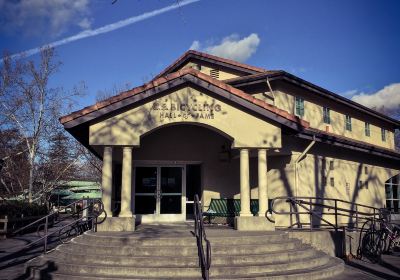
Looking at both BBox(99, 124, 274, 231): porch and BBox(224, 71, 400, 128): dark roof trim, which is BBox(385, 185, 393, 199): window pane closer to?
BBox(224, 71, 400, 128): dark roof trim

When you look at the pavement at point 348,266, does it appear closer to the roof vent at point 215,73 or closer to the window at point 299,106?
the window at point 299,106

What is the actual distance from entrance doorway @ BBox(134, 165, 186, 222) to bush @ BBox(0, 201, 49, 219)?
8415 millimetres

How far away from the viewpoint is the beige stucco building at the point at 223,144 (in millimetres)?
10547

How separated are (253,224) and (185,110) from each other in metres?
3.67

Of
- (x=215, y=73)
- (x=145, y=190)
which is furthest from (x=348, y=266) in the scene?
(x=215, y=73)

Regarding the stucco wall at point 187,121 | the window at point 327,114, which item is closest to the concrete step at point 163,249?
the stucco wall at point 187,121

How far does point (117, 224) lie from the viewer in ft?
33.2

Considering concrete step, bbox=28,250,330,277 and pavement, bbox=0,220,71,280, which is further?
pavement, bbox=0,220,71,280

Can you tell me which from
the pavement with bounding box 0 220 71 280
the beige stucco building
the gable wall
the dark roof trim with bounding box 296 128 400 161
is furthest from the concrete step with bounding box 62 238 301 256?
the gable wall

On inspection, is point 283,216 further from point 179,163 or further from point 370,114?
point 370,114

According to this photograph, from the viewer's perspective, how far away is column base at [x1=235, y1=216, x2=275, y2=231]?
10.6 metres

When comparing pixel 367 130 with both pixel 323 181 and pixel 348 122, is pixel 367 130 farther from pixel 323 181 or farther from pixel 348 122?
pixel 323 181

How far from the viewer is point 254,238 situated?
29.9 feet

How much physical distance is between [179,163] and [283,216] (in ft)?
13.1
